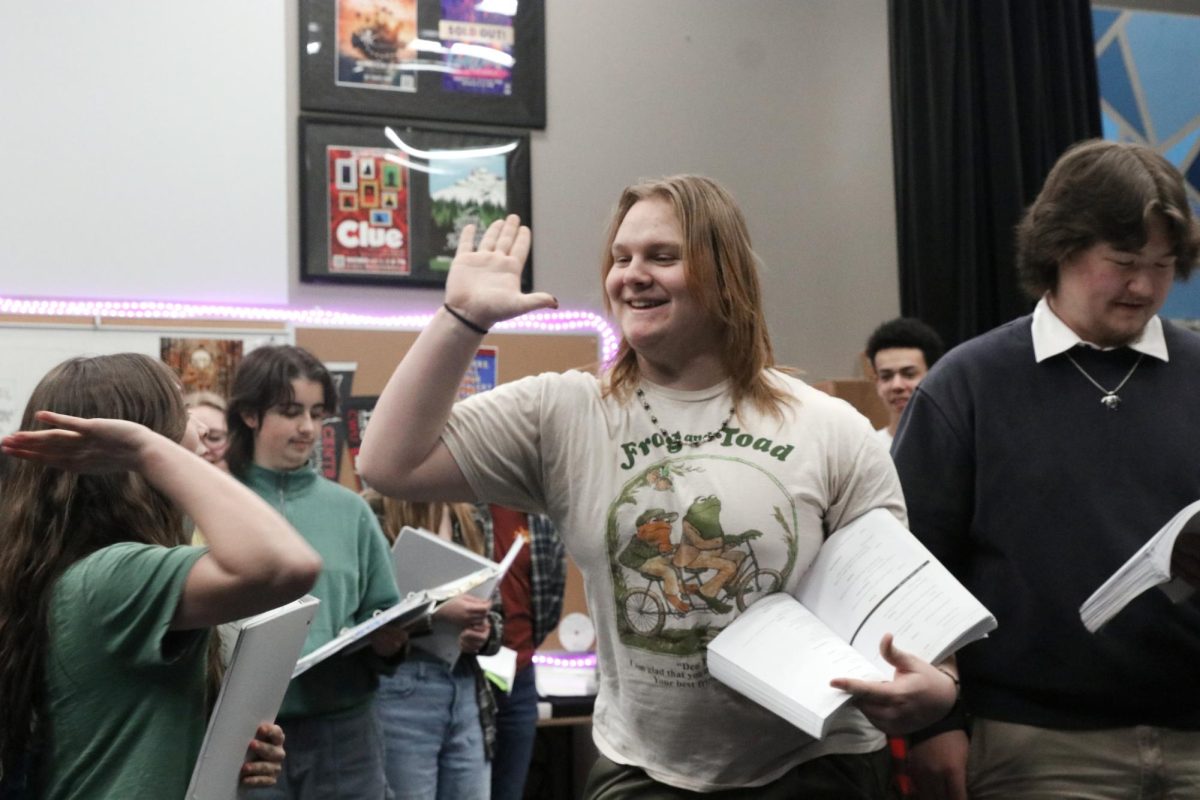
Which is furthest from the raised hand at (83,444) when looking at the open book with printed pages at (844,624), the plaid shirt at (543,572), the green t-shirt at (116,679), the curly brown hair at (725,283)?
the plaid shirt at (543,572)

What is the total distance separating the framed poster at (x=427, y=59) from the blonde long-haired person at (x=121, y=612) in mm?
3281

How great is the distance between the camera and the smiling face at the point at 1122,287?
194cm

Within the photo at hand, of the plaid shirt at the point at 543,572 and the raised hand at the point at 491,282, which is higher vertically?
the raised hand at the point at 491,282

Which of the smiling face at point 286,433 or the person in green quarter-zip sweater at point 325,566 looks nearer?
the person in green quarter-zip sweater at point 325,566

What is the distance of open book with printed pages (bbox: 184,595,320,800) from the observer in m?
1.56

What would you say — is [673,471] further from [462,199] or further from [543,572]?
[462,199]

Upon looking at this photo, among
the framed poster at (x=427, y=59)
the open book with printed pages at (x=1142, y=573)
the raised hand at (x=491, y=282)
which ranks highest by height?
the framed poster at (x=427, y=59)

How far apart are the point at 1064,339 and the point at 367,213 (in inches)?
125

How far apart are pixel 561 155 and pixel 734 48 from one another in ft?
2.93

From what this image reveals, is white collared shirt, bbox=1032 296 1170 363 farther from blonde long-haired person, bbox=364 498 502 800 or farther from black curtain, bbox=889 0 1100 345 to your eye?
black curtain, bbox=889 0 1100 345

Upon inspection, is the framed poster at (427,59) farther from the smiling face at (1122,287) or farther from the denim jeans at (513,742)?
the smiling face at (1122,287)

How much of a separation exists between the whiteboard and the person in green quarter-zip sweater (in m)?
1.47

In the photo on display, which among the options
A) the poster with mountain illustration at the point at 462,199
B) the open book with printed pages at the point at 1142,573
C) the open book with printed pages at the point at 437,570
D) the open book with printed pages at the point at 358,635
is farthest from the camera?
the poster with mountain illustration at the point at 462,199

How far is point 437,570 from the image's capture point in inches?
121
